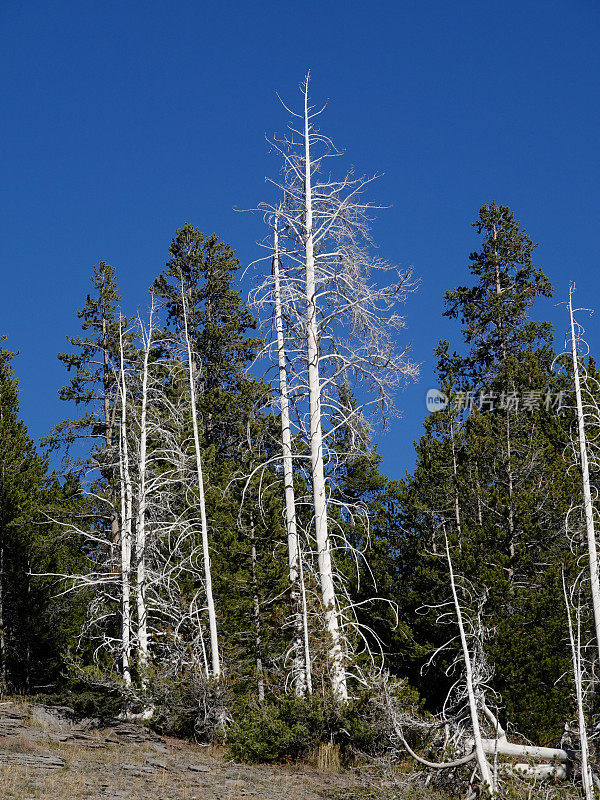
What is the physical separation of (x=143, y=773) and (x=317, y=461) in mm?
5587

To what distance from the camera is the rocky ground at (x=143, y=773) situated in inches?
426

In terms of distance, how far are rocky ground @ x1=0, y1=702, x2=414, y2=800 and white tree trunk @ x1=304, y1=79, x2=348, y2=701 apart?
1871 millimetres

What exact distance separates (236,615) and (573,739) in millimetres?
9951

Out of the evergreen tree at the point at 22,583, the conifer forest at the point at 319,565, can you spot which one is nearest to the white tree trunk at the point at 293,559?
the conifer forest at the point at 319,565

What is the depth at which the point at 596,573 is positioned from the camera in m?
14.1

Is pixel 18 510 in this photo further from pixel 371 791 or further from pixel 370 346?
pixel 371 791

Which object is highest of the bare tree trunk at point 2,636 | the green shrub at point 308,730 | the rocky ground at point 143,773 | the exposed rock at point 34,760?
the bare tree trunk at point 2,636

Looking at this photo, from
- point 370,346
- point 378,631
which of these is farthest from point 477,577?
point 370,346

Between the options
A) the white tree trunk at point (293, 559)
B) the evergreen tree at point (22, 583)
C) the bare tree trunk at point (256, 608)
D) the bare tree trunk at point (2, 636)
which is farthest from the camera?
the evergreen tree at point (22, 583)

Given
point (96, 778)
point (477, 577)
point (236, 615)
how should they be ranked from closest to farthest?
point (96, 778) < point (477, 577) < point (236, 615)

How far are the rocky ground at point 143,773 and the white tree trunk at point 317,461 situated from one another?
6.14 ft

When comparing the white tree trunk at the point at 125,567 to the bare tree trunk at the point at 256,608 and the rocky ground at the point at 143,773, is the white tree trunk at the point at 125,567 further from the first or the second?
the bare tree trunk at the point at 256,608

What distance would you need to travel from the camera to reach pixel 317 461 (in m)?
14.9

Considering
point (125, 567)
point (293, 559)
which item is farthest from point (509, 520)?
point (125, 567)
